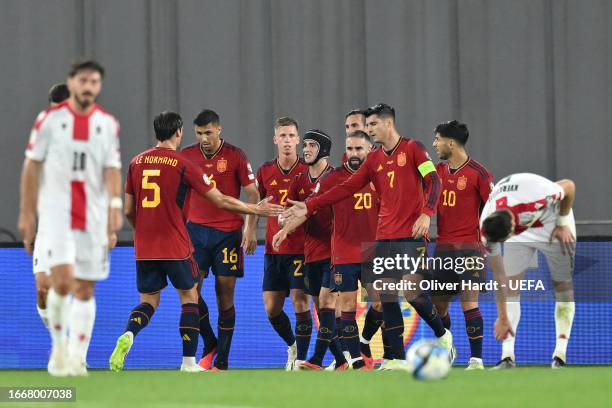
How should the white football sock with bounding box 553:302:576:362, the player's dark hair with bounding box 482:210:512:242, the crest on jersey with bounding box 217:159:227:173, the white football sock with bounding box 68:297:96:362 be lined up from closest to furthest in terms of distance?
the white football sock with bounding box 68:297:96:362 < the player's dark hair with bounding box 482:210:512:242 < the white football sock with bounding box 553:302:576:362 < the crest on jersey with bounding box 217:159:227:173

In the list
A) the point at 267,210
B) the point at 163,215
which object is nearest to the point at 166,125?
the point at 163,215

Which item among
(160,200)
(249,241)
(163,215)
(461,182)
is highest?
(461,182)

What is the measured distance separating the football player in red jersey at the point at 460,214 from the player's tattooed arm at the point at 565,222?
205 cm

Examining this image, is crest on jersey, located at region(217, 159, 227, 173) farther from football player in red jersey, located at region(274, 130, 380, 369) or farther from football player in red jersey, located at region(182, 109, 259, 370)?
football player in red jersey, located at region(274, 130, 380, 369)

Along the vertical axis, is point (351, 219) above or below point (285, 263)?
above

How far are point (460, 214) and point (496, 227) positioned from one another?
290cm

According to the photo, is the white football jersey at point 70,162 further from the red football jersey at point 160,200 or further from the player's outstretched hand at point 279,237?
the player's outstretched hand at point 279,237

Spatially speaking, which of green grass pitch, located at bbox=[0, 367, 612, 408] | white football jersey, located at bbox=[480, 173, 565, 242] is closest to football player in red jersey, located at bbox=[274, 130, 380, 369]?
green grass pitch, located at bbox=[0, 367, 612, 408]

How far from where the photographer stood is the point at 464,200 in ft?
32.1

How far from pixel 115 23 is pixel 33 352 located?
5.79 meters

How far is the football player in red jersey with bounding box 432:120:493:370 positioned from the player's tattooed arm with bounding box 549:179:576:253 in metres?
2.05

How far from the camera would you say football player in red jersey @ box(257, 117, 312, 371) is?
10.0 metres

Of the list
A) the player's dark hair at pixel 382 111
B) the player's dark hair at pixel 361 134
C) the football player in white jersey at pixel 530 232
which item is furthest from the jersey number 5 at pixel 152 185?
the football player in white jersey at pixel 530 232

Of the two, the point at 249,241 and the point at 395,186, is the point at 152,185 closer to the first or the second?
the point at 249,241
